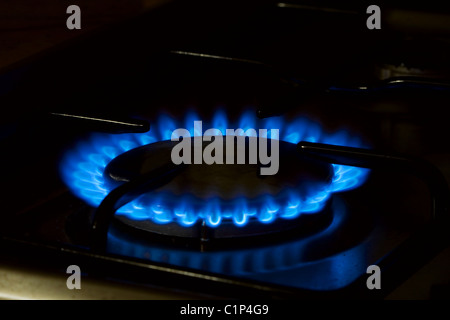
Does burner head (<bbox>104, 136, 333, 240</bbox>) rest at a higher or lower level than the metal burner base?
higher

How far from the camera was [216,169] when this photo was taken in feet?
2.13

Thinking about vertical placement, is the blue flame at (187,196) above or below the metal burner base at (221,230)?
above

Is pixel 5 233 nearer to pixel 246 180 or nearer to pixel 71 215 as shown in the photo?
pixel 71 215

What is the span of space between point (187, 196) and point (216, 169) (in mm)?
57

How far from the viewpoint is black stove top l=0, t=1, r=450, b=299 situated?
52 cm

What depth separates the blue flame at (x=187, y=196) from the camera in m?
0.58

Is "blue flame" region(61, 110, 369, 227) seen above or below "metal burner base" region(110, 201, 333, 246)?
above

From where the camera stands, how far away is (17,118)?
0.70 meters

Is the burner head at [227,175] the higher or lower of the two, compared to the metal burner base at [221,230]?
higher

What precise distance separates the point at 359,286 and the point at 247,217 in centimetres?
14

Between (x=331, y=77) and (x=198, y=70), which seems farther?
(x=198, y=70)
